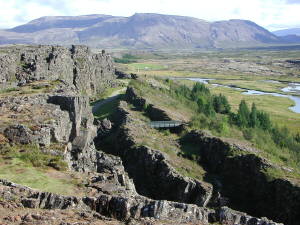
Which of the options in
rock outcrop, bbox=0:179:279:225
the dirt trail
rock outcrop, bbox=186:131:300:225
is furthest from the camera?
the dirt trail

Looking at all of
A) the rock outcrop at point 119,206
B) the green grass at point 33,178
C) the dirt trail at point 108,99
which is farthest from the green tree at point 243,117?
the rock outcrop at point 119,206

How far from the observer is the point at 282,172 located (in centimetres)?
5681

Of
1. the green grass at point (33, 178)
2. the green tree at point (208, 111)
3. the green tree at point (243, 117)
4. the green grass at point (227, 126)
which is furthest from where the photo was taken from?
the green tree at point (208, 111)

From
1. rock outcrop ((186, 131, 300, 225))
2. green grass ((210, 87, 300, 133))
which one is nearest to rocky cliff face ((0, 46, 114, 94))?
rock outcrop ((186, 131, 300, 225))

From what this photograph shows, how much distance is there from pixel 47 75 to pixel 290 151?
5675cm

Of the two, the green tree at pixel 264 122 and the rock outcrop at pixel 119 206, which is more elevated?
the rock outcrop at pixel 119 206

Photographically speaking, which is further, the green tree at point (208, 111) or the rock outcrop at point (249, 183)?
the green tree at point (208, 111)

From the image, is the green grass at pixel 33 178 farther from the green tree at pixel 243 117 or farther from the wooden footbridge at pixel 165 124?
the green tree at pixel 243 117

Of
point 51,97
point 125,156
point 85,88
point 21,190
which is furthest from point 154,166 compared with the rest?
point 85,88

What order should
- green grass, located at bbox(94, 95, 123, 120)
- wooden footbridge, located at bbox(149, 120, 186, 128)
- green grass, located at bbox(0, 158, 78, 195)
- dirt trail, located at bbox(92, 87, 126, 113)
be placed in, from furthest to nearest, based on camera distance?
dirt trail, located at bbox(92, 87, 126, 113) → green grass, located at bbox(94, 95, 123, 120) → wooden footbridge, located at bbox(149, 120, 186, 128) → green grass, located at bbox(0, 158, 78, 195)

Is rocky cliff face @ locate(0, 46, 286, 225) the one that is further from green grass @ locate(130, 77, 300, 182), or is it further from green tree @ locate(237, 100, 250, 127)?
green tree @ locate(237, 100, 250, 127)

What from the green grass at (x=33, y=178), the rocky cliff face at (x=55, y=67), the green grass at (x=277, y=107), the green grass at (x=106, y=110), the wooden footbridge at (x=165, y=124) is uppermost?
the rocky cliff face at (x=55, y=67)

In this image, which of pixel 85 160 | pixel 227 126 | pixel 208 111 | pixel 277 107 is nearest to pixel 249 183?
pixel 85 160

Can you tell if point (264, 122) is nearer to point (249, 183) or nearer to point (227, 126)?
point (227, 126)
